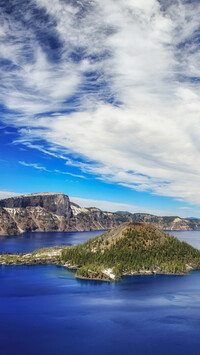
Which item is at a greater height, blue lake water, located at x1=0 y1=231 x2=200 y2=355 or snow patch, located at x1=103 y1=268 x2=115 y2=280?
snow patch, located at x1=103 y1=268 x2=115 y2=280

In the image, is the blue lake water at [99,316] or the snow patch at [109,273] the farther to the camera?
the snow patch at [109,273]

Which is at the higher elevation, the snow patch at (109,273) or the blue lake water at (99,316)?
the snow patch at (109,273)

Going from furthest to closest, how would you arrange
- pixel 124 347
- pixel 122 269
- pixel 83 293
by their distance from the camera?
pixel 122 269 < pixel 83 293 < pixel 124 347

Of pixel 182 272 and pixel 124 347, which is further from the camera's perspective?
pixel 182 272

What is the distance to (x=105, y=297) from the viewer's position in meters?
136

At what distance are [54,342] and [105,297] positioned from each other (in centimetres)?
5124

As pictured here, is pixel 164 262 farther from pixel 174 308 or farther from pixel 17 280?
pixel 17 280

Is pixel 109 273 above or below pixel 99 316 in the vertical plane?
above

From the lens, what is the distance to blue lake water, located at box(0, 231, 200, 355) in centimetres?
8538

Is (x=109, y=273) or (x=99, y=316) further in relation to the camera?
(x=109, y=273)

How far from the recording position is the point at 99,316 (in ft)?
362

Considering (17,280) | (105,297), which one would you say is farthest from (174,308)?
(17,280)

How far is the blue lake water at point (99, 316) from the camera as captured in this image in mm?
85375

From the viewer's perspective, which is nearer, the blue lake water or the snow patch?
the blue lake water
